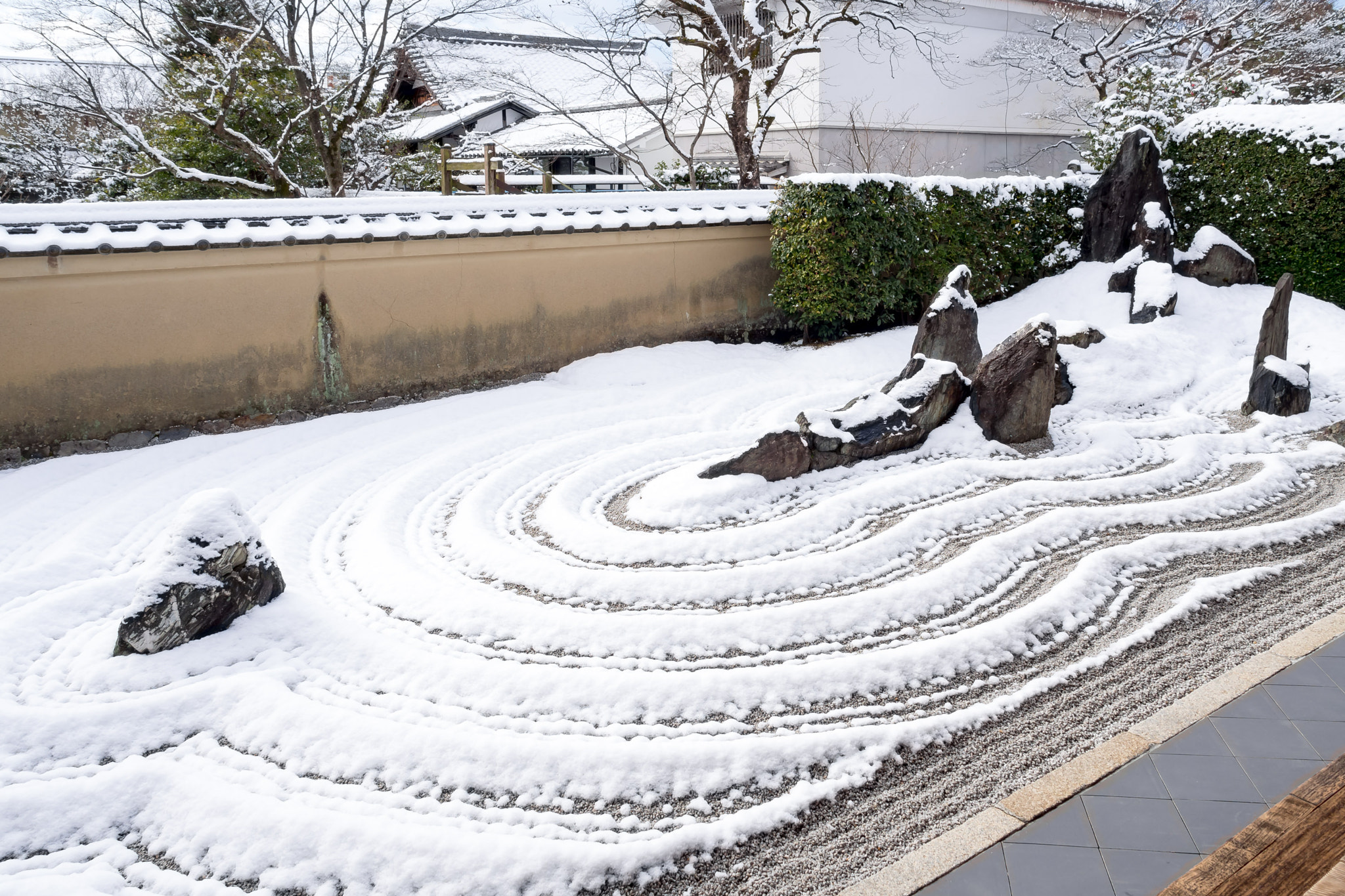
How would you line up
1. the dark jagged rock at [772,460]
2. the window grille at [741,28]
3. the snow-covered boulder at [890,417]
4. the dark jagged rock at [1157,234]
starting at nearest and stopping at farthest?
the dark jagged rock at [772,460], the snow-covered boulder at [890,417], the dark jagged rock at [1157,234], the window grille at [741,28]

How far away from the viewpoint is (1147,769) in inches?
113

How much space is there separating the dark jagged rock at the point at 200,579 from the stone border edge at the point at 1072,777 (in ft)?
8.98

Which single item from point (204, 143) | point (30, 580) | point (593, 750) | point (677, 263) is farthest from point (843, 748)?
point (204, 143)

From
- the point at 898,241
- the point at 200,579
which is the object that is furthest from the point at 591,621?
the point at 898,241

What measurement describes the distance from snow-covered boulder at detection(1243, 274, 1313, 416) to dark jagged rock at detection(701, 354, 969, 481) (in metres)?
2.30

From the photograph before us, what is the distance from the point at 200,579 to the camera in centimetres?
373

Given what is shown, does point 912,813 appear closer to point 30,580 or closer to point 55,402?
point 30,580

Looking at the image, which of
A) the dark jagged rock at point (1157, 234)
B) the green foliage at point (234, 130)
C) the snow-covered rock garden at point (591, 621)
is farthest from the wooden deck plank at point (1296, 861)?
the green foliage at point (234, 130)

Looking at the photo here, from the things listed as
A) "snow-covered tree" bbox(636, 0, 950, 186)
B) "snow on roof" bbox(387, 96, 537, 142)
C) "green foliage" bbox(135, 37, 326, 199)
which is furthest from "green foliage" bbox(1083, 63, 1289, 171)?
"snow on roof" bbox(387, 96, 537, 142)

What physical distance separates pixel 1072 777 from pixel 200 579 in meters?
3.32

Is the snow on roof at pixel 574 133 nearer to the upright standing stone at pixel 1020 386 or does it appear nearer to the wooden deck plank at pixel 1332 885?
the upright standing stone at pixel 1020 386

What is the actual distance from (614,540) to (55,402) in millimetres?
4283

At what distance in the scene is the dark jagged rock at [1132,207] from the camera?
9.71 metres

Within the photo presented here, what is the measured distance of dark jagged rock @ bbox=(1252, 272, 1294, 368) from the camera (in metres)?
6.97
